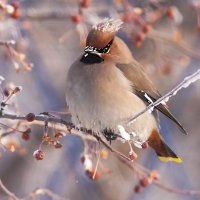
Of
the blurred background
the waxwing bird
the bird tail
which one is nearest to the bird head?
the waxwing bird

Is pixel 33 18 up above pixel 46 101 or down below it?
above

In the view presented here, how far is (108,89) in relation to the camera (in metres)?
4.17

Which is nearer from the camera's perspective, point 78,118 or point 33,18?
point 78,118

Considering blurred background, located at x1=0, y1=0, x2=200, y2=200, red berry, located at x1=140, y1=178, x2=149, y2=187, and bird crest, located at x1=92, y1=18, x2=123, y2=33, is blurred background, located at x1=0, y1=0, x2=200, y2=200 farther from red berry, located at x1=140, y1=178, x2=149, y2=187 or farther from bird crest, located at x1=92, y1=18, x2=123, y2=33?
bird crest, located at x1=92, y1=18, x2=123, y2=33

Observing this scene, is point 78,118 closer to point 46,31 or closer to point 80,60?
point 80,60

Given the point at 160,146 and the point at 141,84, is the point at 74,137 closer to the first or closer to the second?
the point at 160,146

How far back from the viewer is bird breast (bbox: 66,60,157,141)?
13.4ft

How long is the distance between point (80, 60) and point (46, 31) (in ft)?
9.63

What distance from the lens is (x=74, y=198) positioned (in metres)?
6.88

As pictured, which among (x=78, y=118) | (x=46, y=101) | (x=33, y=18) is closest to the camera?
(x=78, y=118)

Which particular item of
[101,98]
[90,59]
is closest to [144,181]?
[101,98]

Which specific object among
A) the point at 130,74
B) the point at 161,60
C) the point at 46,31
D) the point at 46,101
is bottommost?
the point at 46,101

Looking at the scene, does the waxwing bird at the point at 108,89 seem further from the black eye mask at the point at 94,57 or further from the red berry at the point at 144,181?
the red berry at the point at 144,181

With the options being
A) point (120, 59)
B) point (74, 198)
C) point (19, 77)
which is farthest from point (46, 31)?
point (120, 59)
